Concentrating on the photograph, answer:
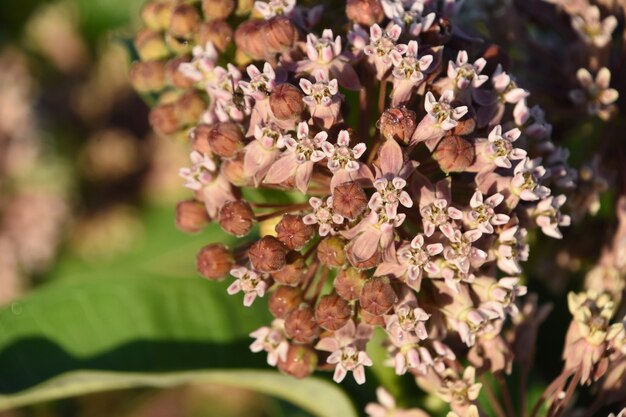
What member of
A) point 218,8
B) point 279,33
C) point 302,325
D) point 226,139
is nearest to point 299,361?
point 302,325

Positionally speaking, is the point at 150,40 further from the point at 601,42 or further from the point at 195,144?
the point at 601,42

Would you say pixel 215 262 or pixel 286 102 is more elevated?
pixel 286 102

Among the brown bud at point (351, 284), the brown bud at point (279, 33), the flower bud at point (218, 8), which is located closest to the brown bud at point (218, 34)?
the flower bud at point (218, 8)

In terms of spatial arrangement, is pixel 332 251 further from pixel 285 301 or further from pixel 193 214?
pixel 193 214

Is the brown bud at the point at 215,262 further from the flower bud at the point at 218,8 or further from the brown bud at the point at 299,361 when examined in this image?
the flower bud at the point at 218,8

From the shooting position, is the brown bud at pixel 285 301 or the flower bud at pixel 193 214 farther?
the flower bud at pixel 193 214

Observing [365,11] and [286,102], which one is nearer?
[286,102]

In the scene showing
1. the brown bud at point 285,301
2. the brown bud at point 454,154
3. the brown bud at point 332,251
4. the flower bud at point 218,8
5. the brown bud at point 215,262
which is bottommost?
the brown bud at point 285,301
